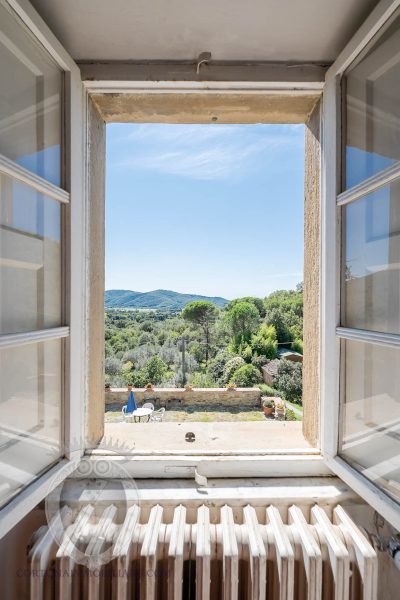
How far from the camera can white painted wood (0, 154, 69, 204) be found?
2.32ft

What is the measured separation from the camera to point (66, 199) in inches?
37.6

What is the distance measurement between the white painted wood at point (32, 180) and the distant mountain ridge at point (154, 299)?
474mm

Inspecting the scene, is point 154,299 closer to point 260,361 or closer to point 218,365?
point 218,365

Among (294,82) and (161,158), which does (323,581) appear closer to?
(294,82)

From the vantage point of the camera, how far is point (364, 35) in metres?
0.83

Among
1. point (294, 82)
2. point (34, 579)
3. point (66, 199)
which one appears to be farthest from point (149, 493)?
point (294, 82)

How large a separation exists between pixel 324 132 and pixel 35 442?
1.49 metres

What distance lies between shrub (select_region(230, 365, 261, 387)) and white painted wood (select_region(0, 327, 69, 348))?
0.87m

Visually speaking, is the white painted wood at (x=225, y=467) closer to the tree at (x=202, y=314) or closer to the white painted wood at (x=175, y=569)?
the white painted wood at (x=175, y=569)

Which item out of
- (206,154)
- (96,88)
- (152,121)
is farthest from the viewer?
(206,154)

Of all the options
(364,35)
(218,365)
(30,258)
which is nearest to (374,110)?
(364,35)

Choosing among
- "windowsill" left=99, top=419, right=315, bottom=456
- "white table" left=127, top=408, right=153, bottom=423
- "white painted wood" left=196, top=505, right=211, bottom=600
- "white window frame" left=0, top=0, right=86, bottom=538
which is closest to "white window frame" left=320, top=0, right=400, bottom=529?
"windowsill" left=99, top=419, right=315, bottom=456

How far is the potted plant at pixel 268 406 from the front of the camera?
4.34 feet

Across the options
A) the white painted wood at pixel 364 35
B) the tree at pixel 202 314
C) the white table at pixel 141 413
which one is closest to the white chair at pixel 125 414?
the white table at pixel 141 413
